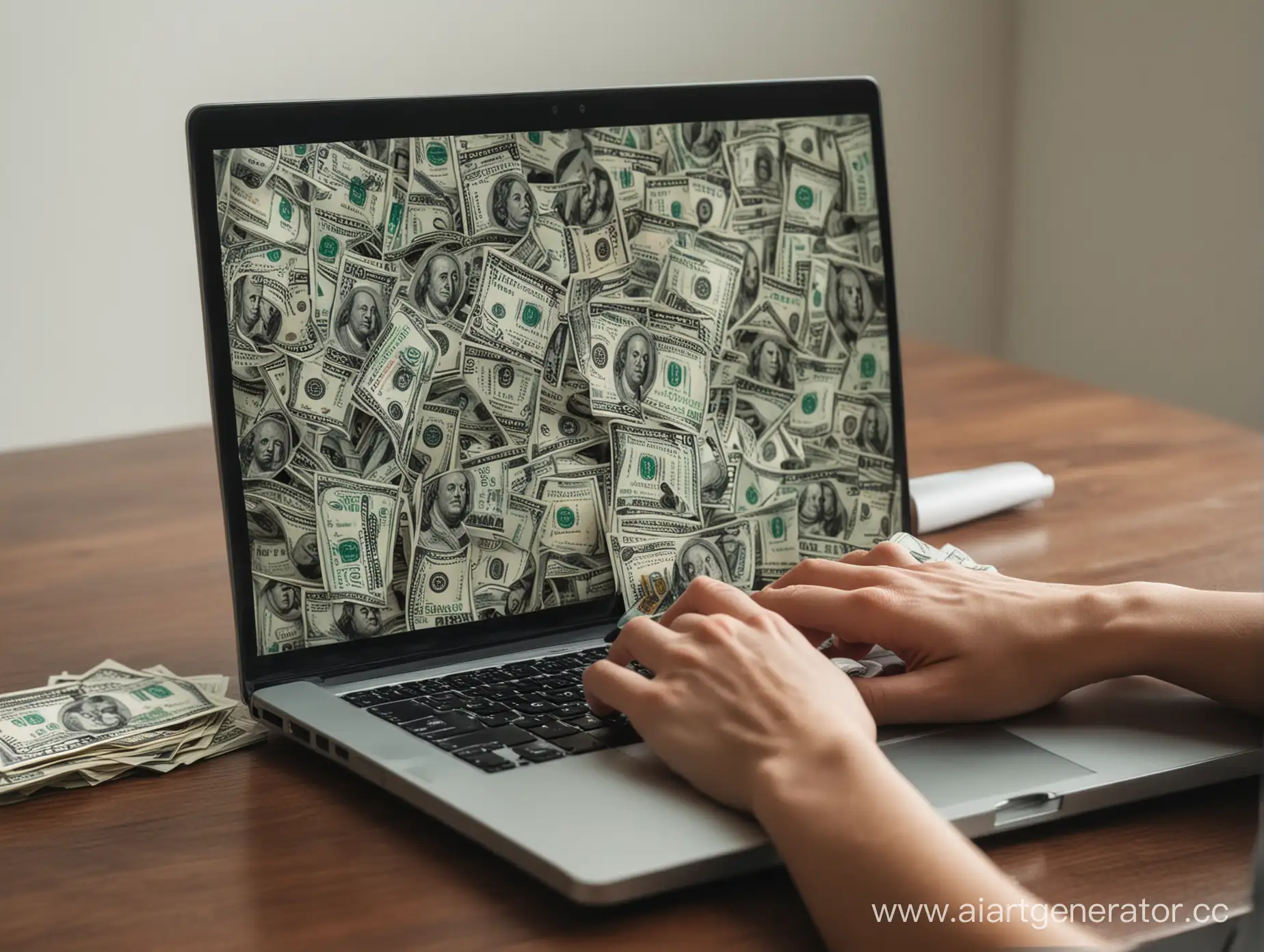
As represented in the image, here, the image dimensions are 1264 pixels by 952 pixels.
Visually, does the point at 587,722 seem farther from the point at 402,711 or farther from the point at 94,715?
the point at 94,715

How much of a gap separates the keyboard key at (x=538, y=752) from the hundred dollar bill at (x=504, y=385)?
0.25 meters

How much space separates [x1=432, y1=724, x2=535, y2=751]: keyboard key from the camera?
0.72m

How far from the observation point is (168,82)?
2.75 m

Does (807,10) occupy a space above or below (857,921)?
above

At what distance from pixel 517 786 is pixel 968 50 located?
10.6 ft

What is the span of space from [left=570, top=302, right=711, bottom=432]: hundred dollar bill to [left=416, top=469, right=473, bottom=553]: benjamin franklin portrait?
112 mm

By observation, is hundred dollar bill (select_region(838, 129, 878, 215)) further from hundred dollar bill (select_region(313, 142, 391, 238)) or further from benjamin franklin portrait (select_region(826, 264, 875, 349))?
hundred dollar bill (select_region(313, 142, 391, 238))

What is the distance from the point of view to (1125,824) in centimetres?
69

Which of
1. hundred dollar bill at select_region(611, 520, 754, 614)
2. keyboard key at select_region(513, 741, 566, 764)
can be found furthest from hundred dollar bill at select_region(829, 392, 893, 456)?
keyboard key at select_region(513, 741, 566, 764)

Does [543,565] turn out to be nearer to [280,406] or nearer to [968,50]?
[280,406]

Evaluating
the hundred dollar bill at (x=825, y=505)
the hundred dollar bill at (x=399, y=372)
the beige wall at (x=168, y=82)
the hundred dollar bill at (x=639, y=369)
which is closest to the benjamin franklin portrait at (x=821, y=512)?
the hundred dollar bill at (x=825, y=505)

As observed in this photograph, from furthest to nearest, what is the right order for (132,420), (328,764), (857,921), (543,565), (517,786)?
(132,420) → (543,565) → (328,764) → (517,786) → (857,921)

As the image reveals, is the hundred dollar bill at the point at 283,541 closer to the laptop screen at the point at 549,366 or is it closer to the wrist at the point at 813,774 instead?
the laptop screen at the point at 549,366

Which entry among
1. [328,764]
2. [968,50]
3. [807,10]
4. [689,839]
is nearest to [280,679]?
[328,764]
